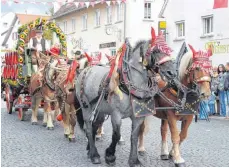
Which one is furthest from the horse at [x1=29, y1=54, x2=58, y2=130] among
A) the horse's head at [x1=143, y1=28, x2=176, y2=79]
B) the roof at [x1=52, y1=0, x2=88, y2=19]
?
the roof at [x1=52, y1=0, x2=88, y2=19]

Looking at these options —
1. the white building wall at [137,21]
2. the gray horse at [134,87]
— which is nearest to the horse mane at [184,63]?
the gray horse at [134,87]

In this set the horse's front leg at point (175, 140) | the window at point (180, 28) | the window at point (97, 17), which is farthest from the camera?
the window at point (97, 17)

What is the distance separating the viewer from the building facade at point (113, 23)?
27453 millimetres

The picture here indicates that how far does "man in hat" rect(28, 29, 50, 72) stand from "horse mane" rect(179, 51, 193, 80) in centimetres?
562

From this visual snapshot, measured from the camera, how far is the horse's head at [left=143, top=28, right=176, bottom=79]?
607 centimetres

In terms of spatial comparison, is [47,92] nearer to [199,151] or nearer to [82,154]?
[82,154]

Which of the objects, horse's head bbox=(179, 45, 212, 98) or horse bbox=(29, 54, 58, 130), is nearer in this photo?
horse's head bbox=(179, 45, 212, 98)

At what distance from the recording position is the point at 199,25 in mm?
21875

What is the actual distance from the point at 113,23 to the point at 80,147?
21511 mm

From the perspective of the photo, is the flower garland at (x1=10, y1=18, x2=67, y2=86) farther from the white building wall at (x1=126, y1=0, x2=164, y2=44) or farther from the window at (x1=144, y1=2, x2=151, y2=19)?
the window at (x1=144, y1=2, x2=151, y2=19)

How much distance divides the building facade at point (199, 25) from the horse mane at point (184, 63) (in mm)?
13250

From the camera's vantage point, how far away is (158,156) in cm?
751

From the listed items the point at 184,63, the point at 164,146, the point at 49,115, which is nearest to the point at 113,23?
the point at 49,115

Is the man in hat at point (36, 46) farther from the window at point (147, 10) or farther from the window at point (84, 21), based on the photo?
the window at point (84, 21)
